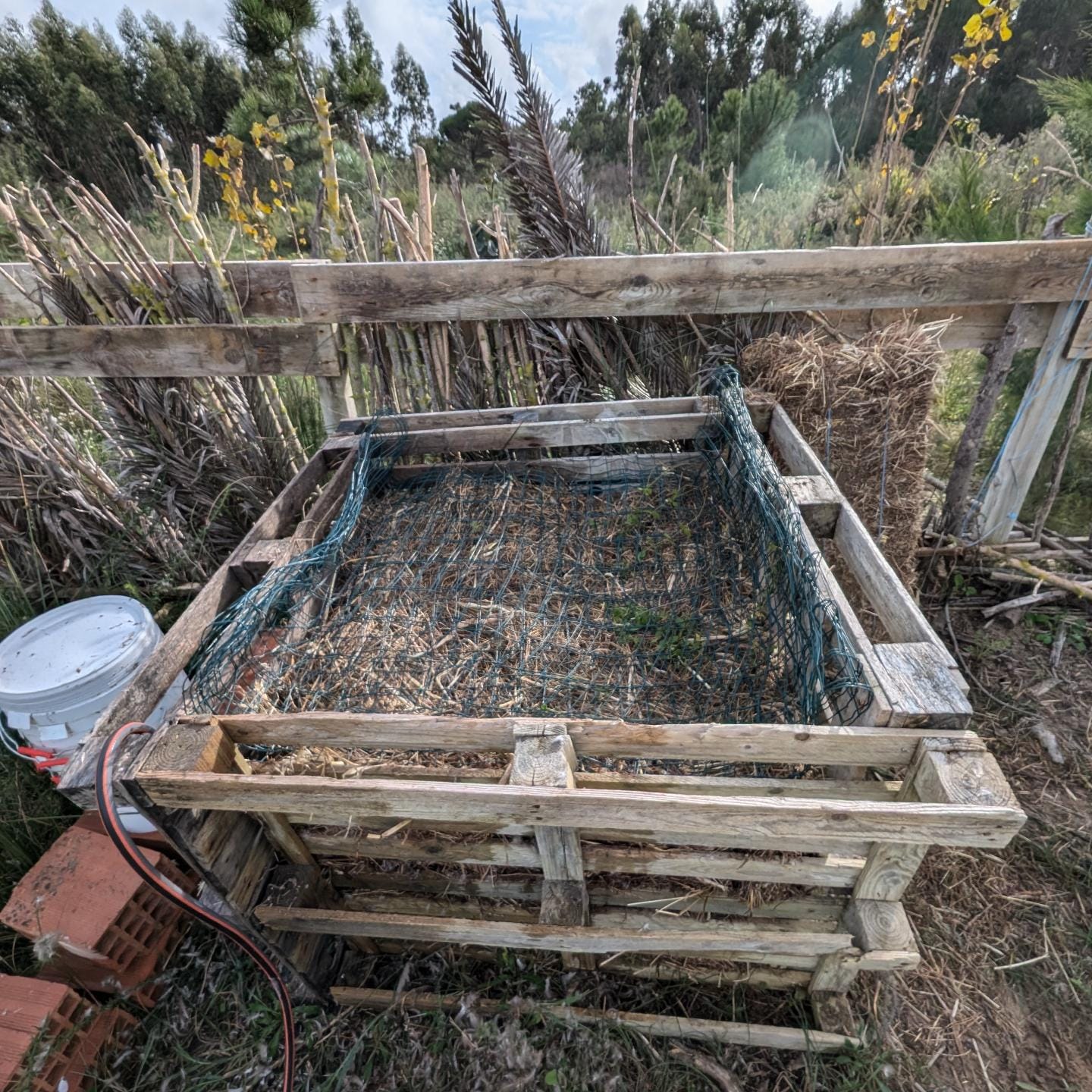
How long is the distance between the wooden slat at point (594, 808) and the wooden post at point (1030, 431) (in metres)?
2.73

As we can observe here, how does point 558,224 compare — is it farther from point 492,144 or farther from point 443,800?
point 443,800

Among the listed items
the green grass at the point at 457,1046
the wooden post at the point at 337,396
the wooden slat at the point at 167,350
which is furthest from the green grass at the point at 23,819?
the wooden post at the point at 337,396

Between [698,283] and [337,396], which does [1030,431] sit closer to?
[698,283]

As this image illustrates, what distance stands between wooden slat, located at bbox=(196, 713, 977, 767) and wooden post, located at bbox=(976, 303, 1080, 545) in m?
2.56

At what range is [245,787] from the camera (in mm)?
1310

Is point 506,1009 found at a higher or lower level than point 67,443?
lower

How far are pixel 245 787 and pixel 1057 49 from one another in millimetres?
22178

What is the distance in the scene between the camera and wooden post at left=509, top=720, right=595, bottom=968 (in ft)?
4.27

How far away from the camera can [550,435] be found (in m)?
2.73

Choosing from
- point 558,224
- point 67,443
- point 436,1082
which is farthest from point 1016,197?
point 67,443

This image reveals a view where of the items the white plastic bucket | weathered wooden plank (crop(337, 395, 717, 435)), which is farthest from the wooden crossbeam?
the white plastic bucket

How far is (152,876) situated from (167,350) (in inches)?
95.4

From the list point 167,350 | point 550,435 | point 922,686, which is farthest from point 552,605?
point 167,350

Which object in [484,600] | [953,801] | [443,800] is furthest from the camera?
[484,600]
